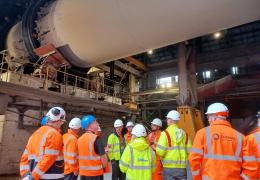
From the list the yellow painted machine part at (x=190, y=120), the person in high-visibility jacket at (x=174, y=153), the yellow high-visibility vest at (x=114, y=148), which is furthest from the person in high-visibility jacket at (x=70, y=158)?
the yellow painted machine part at (x=190, y=120)

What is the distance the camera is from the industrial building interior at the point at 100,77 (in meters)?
5.48

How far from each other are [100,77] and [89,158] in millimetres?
6224

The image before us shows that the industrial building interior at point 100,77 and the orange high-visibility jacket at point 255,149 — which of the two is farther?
the industrial building interior at point 100,77

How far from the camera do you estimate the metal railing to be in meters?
7.10

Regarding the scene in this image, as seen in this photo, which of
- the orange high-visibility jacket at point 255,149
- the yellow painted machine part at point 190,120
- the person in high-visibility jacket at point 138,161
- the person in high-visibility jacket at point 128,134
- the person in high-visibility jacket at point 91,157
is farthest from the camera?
the person in high-visibility jacket at point 128,134

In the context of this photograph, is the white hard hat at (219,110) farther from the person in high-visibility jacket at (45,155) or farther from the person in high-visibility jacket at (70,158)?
the person in high-visibility jacket at (70,158)

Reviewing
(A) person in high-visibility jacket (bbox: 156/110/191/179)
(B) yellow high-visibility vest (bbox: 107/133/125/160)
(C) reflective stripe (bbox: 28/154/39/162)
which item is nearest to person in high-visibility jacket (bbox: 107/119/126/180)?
(B) yellow high-visibility vest (bbox: 107/133/125/160)

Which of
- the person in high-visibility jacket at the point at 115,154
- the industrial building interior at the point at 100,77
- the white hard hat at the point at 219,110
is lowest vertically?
the person in high-visibility jacket at the point at 115,154

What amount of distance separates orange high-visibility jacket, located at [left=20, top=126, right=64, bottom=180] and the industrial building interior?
2.45m

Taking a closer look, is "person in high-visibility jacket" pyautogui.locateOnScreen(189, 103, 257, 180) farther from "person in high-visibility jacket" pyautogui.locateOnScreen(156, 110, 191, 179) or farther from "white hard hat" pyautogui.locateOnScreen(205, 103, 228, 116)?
"person in high-visibility jacket" pyautogui.locateOnScreen(156, 110, 191, 179)

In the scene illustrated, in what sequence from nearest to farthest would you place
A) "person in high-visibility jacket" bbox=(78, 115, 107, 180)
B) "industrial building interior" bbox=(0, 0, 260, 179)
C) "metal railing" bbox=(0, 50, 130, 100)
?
"person in high-visibility jacket" bbox=(78, 115, 107, 180)
"industrial building interior" bbox=(0, 0, 260, 179)
"metal railing" bbox=(0, 50, 130, 100)

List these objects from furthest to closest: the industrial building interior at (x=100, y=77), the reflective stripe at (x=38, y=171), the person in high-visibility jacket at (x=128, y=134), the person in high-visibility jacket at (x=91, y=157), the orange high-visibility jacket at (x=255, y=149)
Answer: the person in high-visibility jacket at (x=128, y=134), the industrial building interior at (x=100, y=77), the person in high-visibility jacket at (x=91, y=157), the reflective stripe at (x=38, y=171), the orange high-visibility jacket at (x=255, y=149)

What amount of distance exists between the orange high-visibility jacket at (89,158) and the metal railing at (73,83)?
4.02 meters

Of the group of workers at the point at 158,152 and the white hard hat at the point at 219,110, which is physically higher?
the white hard hat at the point at 219,110
